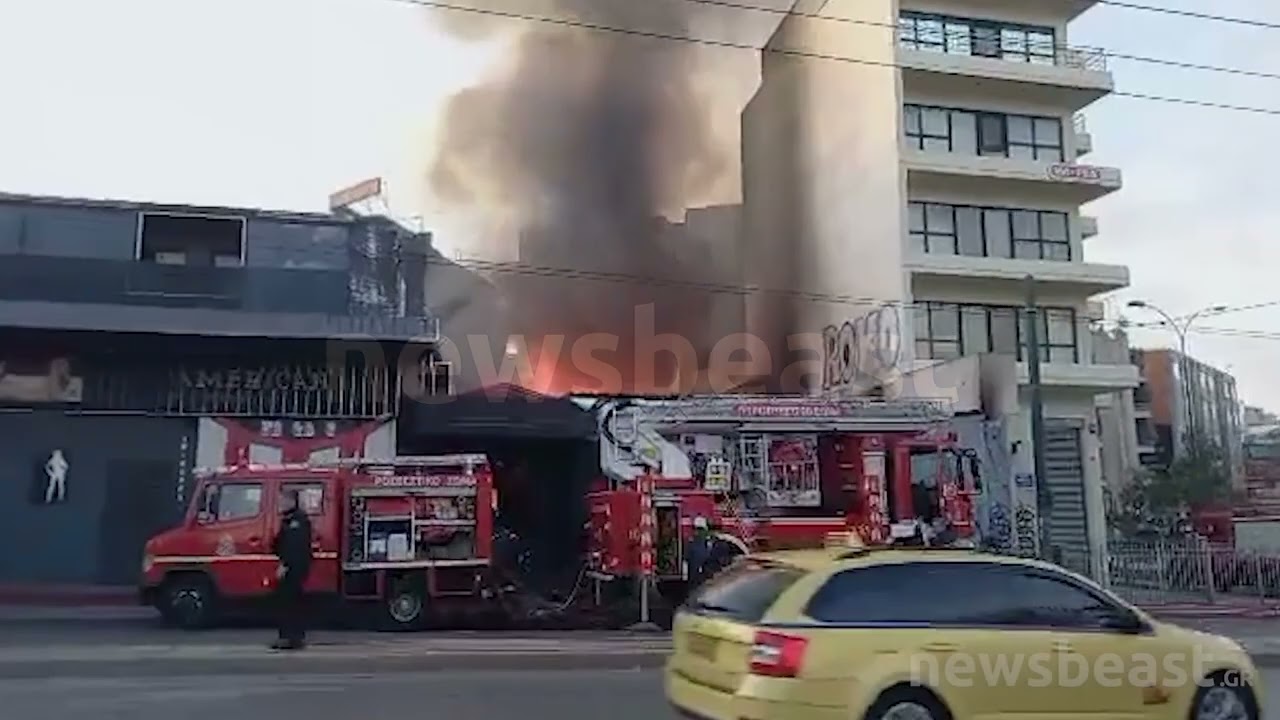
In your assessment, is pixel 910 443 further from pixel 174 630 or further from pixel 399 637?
pixel 174 630

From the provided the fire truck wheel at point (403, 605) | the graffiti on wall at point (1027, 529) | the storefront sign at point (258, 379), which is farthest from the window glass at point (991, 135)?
the fire truck wheel at point (403, 605)

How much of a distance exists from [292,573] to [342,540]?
2.38 metres

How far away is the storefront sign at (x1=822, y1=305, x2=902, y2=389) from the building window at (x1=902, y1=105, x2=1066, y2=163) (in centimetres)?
478

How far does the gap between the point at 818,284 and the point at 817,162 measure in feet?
12.1

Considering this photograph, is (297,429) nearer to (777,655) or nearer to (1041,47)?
(777,655)

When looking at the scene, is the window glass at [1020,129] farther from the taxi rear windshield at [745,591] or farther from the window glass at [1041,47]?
the taxi rear windshield at [745,591]

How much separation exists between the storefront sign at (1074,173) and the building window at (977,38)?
3077mm

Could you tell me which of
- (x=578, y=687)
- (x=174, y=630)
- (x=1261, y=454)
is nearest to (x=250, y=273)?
(x=174, y=630)

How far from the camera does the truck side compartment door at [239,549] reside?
52.6 ft

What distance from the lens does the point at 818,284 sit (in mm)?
36625

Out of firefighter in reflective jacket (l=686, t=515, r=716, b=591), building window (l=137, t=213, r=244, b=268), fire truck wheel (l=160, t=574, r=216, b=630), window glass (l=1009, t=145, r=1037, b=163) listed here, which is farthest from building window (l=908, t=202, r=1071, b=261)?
fire truck wheel (l=160, t=574, r=216, b=630)

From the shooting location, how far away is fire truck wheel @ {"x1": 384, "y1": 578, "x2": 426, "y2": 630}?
16.3m

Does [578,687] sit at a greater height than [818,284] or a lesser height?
lesser

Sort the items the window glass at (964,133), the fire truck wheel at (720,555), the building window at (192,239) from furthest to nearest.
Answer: the window glass at (964,133)
the building window at (192,239)
the fire truck wheel at (720,555)
